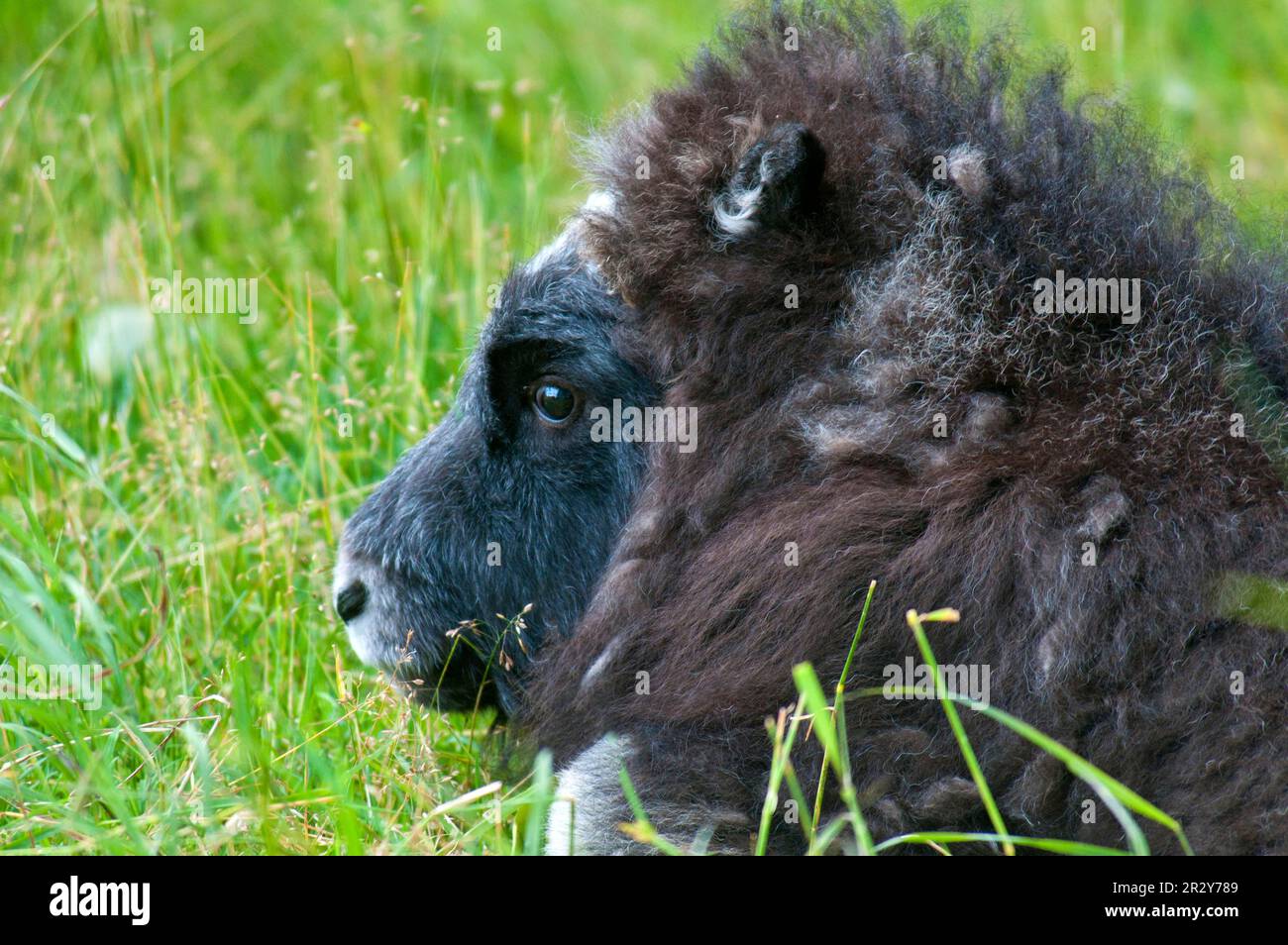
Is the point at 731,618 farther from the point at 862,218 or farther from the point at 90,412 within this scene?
the point at 90,412

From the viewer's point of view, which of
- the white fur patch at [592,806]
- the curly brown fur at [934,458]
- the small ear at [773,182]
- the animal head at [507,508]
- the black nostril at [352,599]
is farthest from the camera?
the black nostril at [352,599]

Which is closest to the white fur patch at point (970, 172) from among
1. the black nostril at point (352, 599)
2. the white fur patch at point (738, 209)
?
the white fur patch at point (738, 209)

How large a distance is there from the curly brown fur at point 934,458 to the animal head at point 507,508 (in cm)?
13

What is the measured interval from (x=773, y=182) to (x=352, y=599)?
A: 5.71 feet

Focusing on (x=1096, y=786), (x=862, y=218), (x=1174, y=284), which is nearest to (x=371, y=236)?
(x=862, y=218)

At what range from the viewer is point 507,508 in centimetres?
410

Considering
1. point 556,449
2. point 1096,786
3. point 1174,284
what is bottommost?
point 1096,786

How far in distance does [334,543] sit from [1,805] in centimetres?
176

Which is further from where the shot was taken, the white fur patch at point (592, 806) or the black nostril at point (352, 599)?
the black nostril at point (352, 599)

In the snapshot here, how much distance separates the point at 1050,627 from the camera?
3213mm

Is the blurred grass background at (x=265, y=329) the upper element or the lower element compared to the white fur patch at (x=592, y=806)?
upper

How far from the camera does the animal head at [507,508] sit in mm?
3984

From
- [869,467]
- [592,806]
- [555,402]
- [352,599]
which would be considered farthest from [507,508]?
[869,467]

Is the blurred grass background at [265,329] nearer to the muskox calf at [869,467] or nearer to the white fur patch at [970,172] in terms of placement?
the muskox calf at [869,467]
